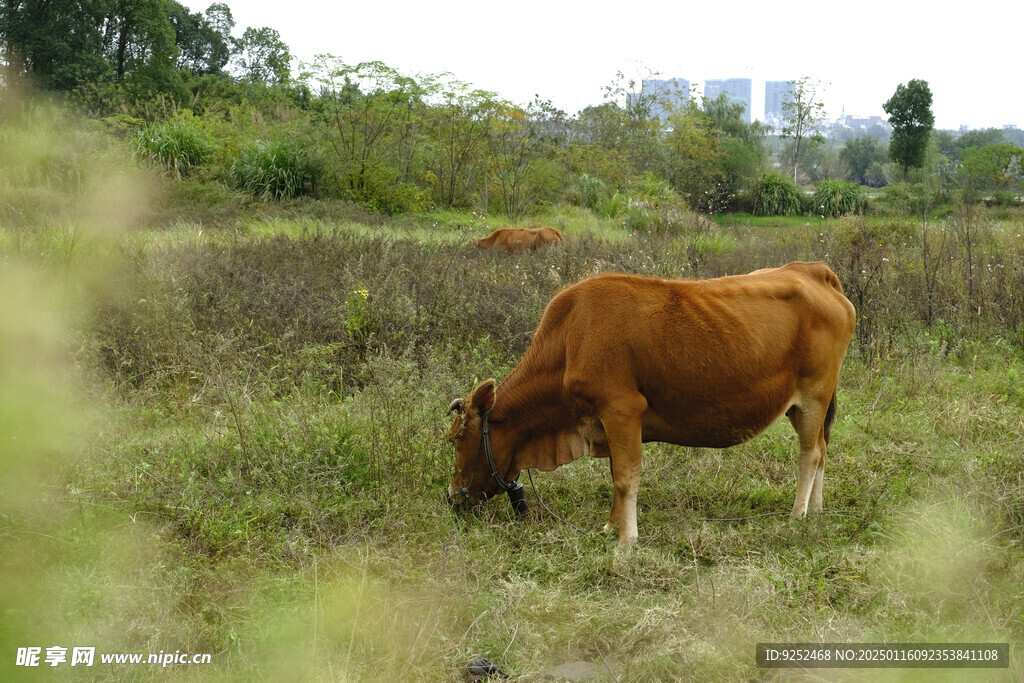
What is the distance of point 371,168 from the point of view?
65.3 feet

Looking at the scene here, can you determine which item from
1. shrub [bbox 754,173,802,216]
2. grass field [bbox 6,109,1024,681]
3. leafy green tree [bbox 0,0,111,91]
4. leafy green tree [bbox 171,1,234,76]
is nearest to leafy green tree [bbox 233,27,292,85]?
leafy green tree [bbox 171,1,234,76]

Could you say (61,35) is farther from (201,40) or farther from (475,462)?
(475,462)

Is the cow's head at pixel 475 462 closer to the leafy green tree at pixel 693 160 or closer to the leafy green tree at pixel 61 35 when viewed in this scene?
the leafy green tree at pixel 61 35

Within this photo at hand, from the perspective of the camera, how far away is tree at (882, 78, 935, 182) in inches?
1639

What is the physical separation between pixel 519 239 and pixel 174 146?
10.2 m

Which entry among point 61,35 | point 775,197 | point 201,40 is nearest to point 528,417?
point 775,197

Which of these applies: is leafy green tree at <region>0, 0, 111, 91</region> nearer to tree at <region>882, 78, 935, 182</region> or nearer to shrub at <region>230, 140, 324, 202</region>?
shrub at <region>230, 140, 324, 202</region>

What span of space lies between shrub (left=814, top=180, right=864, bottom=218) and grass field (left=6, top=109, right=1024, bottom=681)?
778 inches

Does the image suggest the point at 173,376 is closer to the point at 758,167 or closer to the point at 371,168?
the point at 371,168

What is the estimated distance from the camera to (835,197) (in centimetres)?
2719

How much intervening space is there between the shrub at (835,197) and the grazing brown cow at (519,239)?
644 inches

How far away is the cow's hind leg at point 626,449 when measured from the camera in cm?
478

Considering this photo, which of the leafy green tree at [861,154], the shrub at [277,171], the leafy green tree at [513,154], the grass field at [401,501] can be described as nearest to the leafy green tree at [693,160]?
the leafy green tree at [513,154]

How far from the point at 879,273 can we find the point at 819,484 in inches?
220
